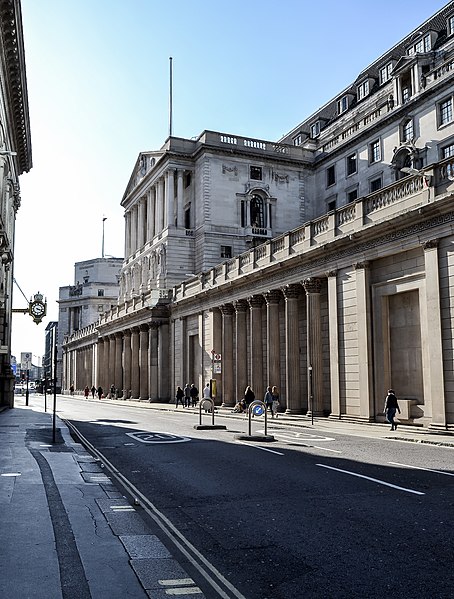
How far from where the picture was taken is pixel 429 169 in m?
26.2

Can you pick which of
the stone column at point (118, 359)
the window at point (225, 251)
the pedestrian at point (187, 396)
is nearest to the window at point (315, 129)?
the window at point (225, 251)

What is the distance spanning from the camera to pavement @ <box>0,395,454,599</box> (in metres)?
6.09

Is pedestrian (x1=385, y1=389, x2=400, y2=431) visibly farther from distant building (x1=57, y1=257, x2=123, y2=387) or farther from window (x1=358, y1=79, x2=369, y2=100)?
distant building (x1=57, y1=257, x2=123, y2=387)

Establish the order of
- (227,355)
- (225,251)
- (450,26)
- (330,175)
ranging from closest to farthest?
(227,355) → (450,26) → (330,175) → (225,251)

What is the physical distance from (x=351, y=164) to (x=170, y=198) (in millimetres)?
19912

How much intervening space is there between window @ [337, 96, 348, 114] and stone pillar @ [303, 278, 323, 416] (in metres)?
34.9

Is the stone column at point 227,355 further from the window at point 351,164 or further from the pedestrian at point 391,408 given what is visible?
the window at point 351,164

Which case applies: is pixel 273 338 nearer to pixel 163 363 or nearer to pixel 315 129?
pixel 163 363

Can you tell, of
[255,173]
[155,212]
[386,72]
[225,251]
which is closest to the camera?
[386,72]

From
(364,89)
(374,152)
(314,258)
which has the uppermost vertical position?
(364,89)

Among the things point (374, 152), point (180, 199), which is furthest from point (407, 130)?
point (180, 199)

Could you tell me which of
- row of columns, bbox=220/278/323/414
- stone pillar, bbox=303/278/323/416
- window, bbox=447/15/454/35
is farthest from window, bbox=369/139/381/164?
stone pillar, bbox=303/278/323/416

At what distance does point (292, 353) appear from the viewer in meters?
36.6

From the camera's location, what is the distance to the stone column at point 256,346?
41.3 m
